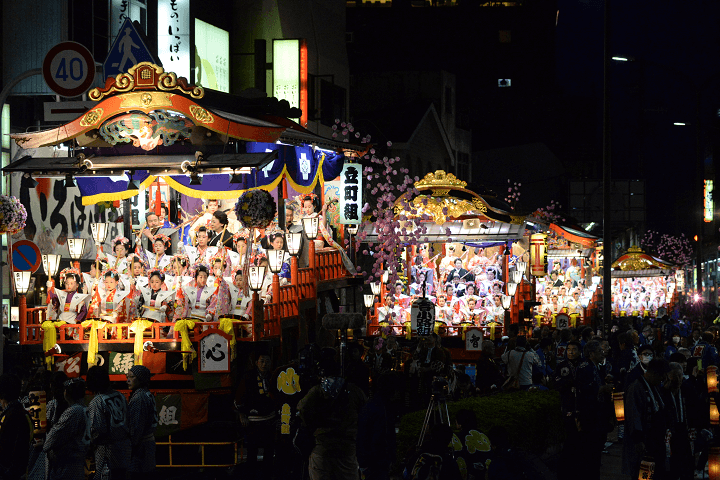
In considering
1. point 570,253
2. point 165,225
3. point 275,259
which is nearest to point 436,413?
point 275,259

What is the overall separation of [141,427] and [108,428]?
0.54 metres

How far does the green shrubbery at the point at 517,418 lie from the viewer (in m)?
11.0

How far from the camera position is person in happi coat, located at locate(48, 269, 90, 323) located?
16750 mm

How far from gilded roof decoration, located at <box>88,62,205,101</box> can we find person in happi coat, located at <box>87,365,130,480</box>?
24.9 feet

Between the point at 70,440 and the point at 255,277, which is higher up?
the point at 255,277

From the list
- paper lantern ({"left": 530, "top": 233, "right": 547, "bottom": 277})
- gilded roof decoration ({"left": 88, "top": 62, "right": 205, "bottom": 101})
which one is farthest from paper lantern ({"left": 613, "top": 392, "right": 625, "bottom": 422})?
paper lantern ({"left": 530, "top": 233, "right": 547, "bottom": 277})

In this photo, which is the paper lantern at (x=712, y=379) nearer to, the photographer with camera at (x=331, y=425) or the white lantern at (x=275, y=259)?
the photographer with camera at (x=331, y=425)

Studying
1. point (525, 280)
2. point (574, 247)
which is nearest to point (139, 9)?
point (525, 280)

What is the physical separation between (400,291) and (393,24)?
105ft

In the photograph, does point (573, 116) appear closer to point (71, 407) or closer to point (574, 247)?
point (574, 247)

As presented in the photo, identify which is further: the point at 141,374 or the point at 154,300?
the point at 154,300

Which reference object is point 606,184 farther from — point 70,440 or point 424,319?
point 70,440

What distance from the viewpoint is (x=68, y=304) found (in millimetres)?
Result: 16828

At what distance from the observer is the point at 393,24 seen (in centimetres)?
5472
